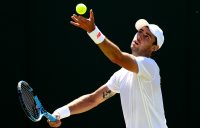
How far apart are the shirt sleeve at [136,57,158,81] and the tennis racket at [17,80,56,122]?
85 cm

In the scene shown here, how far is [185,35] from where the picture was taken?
722 centimetres

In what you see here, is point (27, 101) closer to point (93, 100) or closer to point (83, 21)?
point (93, 100)

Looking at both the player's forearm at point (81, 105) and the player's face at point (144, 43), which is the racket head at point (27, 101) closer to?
the player's forearm at point (81, 105)

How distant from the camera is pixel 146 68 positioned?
4.84 metres

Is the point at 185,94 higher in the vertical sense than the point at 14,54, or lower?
lower

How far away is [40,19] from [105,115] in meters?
1.41

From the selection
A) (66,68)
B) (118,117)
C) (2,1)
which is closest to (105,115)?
(118,117)

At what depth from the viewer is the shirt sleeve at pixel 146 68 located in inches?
189

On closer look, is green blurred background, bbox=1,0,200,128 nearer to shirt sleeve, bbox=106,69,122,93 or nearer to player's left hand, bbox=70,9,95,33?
shirt sleeve, bbox=106,69,122,93

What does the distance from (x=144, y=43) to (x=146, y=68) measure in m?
0.37

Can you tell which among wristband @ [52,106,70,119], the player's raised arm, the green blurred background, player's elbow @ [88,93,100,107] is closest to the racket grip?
wristband @ [52,106,70,119]

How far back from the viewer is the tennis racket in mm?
4945

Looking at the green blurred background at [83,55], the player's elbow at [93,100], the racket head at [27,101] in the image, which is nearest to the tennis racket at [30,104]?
the racket head at [27,101]

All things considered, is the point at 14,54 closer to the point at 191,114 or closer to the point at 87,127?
the point at 87,127
